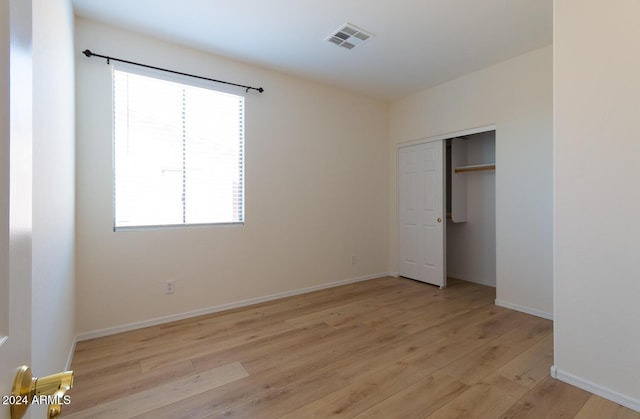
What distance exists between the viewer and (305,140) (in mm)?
3719

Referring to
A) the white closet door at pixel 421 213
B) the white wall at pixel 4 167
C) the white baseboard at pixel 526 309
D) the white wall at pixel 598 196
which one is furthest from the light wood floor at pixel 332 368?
the white wall at pixel 4 167

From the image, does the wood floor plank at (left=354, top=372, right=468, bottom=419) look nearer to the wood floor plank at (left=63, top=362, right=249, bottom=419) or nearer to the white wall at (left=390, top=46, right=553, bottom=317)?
the wood floor plank at (left=63, top=362, right=249, bottom=419)

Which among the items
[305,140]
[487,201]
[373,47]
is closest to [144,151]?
[305,140]

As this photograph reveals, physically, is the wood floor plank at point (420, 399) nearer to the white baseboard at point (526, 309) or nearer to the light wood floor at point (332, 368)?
the light wood floor at point (332, 368)

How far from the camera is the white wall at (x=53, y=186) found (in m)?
1.34

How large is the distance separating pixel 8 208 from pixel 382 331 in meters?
2.65

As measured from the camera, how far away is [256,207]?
3348mm

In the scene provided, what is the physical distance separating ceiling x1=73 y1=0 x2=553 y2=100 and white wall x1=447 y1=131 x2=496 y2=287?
128 centimetres

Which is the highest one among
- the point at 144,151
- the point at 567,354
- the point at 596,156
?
the point at 144,151

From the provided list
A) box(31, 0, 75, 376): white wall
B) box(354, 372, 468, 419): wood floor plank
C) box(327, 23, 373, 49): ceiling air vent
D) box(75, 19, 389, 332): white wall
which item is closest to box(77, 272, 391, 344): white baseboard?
box(75, 19, 389, 332): white wall

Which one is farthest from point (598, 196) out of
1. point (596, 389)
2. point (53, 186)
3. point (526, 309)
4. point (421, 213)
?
point (53, 186)

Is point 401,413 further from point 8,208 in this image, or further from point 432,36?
point 432,36

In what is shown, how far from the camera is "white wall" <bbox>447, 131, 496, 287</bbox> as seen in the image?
4.08m

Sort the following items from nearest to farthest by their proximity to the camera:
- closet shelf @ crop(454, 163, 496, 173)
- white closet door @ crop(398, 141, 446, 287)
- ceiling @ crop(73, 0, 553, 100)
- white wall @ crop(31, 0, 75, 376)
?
white wall @ crop(31, 0, 75, 376) < ceiling @ crop(73, 0, 553, 100) < closet shelf @ crop(454, 163, 496, 173) < white closet door @ crop(398, 141, 446, 287)
